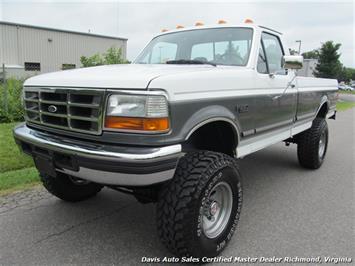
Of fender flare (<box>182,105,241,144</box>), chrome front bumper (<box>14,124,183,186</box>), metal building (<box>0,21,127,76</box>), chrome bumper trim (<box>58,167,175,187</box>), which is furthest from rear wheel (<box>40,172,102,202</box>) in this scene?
metal building (<box>0,21,127,76</box>)

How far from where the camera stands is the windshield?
3736 millimetres

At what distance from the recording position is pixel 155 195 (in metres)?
2.91

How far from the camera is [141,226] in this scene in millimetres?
3438

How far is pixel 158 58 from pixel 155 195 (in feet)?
6.47

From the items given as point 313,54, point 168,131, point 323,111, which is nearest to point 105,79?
point 168,131

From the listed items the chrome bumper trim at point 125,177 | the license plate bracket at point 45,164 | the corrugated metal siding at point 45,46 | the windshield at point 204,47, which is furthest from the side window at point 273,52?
the corrugated metal siding at point 45,46

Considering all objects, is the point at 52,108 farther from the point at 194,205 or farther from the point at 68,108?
the point at 194,205

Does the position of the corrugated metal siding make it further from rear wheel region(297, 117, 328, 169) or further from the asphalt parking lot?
rear wheel region(297, 117, 328, 169)

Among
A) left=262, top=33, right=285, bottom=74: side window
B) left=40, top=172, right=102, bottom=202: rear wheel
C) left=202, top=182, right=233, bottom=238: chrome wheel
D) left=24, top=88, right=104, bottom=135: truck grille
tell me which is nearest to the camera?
left=24, top=88, right=104, bottom=135: truck grille

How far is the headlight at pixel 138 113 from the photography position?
235cm

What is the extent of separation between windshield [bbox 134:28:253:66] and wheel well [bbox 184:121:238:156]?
818 mm

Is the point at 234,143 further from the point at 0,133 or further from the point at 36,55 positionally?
the point at 36,55

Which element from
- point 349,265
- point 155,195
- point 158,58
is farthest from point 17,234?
point 349,265

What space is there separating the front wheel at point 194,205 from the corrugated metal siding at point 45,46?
2830 centimetres
